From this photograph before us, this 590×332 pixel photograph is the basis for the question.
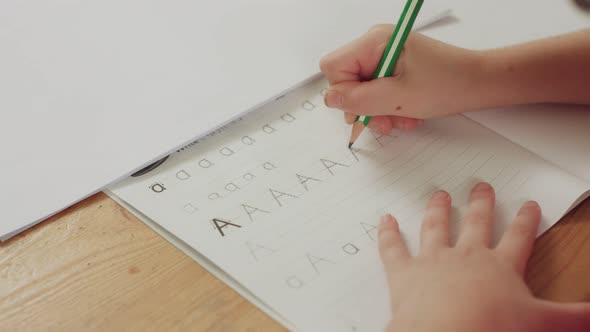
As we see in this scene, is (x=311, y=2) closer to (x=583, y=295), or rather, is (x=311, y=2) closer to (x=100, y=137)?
(x=100, y=137)

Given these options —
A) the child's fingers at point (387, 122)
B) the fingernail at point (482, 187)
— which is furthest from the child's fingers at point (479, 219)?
the child's fingers at point (387, 122)

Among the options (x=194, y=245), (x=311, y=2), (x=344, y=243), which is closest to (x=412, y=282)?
(x=344, y=243)

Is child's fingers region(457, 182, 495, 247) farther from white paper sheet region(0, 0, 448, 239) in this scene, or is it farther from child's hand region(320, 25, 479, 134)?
white paper sheet region(0, 0, 448, 239)

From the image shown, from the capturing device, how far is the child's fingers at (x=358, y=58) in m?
0.55

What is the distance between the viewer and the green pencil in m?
0.48

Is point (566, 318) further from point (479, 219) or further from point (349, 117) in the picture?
point (349, 117)

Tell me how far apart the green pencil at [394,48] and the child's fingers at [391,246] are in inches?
4.1

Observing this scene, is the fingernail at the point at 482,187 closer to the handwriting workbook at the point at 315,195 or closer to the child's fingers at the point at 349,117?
the handwriting workbook at the point at 315,195

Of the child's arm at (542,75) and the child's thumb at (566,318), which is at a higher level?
the child's arm at (542,75)

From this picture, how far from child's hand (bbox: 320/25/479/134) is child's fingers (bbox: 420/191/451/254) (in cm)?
10

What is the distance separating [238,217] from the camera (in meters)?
0.47

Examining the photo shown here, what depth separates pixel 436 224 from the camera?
1.49ft

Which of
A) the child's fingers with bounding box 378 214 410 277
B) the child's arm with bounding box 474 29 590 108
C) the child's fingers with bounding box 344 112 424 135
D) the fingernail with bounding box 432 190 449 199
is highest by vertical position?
the child's arm with bounding box 474 29 590 108

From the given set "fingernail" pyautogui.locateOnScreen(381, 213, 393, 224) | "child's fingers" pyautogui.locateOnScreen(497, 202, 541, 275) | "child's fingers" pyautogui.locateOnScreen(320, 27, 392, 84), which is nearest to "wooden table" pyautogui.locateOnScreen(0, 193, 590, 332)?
"child's fingers" pyautogui.locateOnScreen(497, 202, 541, 275)
